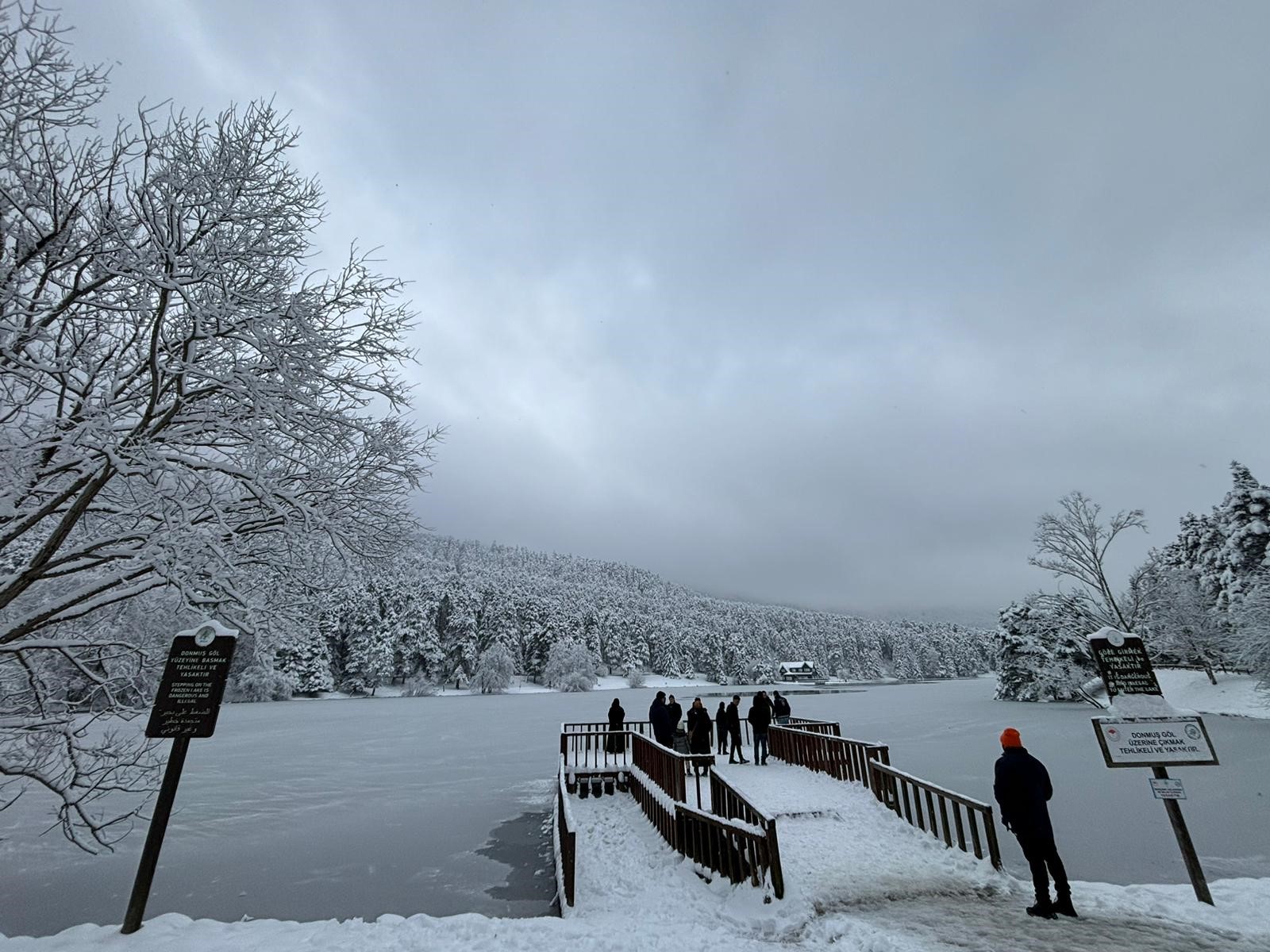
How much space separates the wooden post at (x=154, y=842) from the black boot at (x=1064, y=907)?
8814 mm

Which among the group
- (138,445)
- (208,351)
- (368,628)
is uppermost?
(368,628)

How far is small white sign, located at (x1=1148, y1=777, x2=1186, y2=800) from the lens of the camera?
7.14m

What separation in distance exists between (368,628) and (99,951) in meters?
82.4

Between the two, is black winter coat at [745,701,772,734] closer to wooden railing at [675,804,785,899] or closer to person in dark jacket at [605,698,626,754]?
person in dark jacket at [605,698,626,754]

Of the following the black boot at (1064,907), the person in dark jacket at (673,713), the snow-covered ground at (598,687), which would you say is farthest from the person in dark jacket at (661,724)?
the snow-covered ground at (598,687)

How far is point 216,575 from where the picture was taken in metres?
5.76

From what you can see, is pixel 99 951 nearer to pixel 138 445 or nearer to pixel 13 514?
pixel 13 514

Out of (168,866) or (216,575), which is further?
(168,866)

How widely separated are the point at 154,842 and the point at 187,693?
4.66ft

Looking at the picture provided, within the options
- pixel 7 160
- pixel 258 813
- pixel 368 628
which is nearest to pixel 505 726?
pixel 258 813

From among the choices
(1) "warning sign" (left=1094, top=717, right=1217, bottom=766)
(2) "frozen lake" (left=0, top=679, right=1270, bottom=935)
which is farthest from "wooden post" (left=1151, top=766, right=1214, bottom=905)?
(2) "frozen lake" (left=0, top=679, right=1270, bottom=935)

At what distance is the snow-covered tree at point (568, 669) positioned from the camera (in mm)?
84875

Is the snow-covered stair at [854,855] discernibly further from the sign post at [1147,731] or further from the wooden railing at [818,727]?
the wooden railing at [818,727]

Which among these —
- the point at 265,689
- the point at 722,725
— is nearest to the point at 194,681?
the point at 722,725
